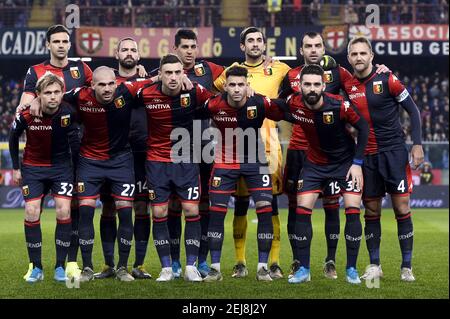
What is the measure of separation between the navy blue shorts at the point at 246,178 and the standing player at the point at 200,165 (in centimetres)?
56

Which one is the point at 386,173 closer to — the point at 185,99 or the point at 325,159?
the point at 325,159

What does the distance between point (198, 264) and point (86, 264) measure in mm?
1289

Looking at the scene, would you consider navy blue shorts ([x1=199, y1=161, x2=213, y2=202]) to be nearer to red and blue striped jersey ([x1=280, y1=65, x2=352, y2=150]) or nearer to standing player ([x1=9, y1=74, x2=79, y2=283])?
red and blue striped jersey ([x1=280, y1=65, x2=352, y2=150])

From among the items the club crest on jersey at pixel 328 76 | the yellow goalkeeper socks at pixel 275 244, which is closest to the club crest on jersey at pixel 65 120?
the yellow goalkeeper socks at pixel 275 244

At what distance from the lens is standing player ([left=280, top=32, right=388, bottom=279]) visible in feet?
32.4

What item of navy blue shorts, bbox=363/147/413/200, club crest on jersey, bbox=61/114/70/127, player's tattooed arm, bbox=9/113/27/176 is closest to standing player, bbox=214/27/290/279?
navy blue shorts, bbox=363/147/413/200

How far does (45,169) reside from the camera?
373 inches

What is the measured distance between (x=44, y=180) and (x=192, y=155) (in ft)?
4.99

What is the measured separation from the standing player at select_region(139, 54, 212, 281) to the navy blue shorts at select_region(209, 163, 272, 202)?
18cm

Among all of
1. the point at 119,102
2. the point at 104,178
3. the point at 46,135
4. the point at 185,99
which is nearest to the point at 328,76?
the point at 185,99

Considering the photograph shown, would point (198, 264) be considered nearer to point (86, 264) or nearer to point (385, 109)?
point (86, 264)

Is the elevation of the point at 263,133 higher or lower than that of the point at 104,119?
lower

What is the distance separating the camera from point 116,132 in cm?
947

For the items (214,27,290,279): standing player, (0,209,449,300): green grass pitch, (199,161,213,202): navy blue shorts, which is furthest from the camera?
(199,161,213,202): navy blue shorts
